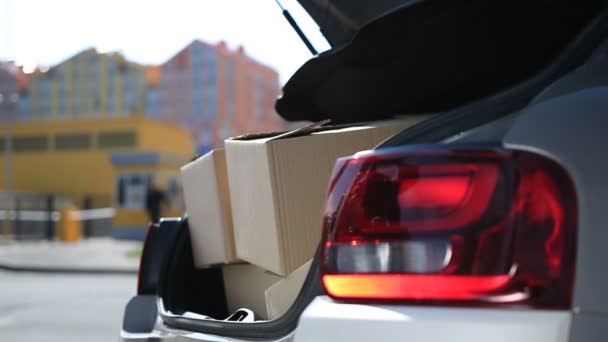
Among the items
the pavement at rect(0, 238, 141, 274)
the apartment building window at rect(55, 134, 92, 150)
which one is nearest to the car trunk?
the pavement at rect(0, 238, 141, 274)

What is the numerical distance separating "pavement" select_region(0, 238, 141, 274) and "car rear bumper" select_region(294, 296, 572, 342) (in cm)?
1449

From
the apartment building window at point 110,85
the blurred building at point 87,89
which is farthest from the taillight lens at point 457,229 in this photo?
the apartment building window at point 110,85

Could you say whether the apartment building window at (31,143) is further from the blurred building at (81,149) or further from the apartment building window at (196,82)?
the apartment building window at (196,82)

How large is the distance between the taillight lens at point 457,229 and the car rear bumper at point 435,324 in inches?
1.1

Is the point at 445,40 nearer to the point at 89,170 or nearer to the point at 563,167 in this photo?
the point at 563,167

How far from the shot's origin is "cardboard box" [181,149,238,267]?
2.77m

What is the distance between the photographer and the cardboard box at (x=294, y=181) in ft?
7.05

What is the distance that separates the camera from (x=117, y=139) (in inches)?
1778

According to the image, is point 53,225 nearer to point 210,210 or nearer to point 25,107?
point 210,210

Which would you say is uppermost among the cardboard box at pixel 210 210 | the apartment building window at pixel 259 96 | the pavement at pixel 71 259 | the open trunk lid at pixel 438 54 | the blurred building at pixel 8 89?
the apartment building window at pixel 259 96

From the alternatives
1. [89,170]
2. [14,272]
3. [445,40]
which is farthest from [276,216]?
[89,170]

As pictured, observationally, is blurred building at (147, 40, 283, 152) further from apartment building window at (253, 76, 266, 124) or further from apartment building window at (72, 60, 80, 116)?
apartment building window at (72, 60, 80, 116)

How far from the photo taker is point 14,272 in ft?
53.7

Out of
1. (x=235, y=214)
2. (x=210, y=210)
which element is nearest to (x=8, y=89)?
(x=210, y=210)
